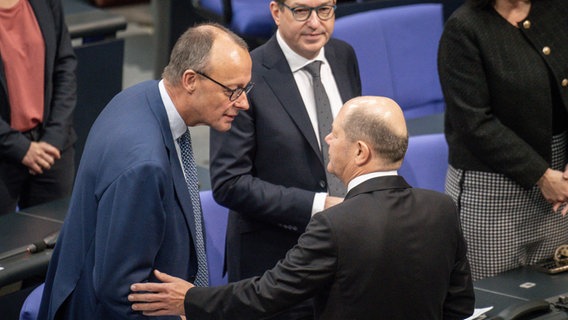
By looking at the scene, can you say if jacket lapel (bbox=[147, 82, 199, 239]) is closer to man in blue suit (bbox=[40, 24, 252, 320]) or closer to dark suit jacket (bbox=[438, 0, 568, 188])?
man in blue suit (bbox=[40, 24, 252, 320])

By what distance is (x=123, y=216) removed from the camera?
2.57 metres

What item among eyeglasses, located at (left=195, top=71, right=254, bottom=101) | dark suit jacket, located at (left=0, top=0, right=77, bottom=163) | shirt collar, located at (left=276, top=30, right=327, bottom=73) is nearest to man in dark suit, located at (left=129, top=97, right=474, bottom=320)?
eyeglasses, located at (left=195, top=71, right=254, bottom=101)

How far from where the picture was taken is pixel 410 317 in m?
2.56

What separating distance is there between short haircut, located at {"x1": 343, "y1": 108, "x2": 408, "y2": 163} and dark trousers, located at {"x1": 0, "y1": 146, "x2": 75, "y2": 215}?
79.2 inches

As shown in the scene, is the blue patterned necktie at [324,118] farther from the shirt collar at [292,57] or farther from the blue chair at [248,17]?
the blue chair at [248,17]

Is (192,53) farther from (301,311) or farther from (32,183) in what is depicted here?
(32,183)

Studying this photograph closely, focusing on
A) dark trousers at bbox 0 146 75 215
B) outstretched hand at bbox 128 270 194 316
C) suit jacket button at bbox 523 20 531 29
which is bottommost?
dark trousers at bbox 0 146 75 215

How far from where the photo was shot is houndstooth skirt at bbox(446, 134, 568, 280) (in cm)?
349

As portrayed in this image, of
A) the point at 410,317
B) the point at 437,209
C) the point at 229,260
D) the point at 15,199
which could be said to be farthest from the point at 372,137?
the point at 15,199

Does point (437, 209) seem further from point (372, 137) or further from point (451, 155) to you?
point (451, 155)

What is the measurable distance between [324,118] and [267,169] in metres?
0.25

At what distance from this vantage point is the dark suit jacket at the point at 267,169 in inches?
127

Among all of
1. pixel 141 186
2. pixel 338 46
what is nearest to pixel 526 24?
pixel 338 46

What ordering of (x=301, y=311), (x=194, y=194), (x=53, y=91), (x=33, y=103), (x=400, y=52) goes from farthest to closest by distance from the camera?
(x=400, y=52)
(x=53, y=91)
(x=33, y=103)
(x=301, y=311)
(x=194, y=194)
